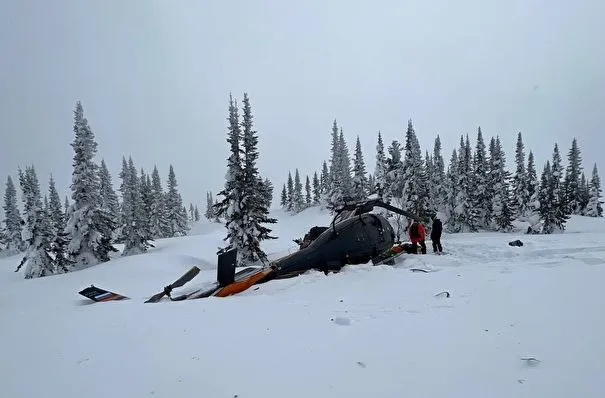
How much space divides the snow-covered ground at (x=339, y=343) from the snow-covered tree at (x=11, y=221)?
74626 mm

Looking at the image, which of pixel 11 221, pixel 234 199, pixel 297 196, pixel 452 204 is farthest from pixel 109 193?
pixel 452 204

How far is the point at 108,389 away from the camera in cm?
342

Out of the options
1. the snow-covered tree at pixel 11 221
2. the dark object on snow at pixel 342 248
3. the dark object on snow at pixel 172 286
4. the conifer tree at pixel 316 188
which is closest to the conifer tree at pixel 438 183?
the conifer tree at pixel 316 188

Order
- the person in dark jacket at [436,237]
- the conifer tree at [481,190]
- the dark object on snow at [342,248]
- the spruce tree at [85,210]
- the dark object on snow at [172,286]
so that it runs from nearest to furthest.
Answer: the dark object on snow at [172,286] < the dark object on snow at [342,248] < the person in dark jacket at [436,237] < the spruce tree at [85,210] < the conifer tree at [481,190]

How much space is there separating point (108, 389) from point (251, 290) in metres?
5.56

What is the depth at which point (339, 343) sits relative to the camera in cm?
436

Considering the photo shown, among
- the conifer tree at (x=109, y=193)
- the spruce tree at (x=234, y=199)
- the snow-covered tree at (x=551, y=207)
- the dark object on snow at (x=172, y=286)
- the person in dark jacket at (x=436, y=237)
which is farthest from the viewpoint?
the conifer tree at (x=109, y=193)

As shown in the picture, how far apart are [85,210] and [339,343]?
28.1 meters

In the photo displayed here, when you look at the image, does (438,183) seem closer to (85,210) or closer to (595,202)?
(595,202)

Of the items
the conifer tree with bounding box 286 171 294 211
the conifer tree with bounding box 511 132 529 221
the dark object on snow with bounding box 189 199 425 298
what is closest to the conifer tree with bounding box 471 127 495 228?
the conifer tree with bounding box 511 132 529 221

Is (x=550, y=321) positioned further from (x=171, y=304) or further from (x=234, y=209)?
(x=234, y=209)

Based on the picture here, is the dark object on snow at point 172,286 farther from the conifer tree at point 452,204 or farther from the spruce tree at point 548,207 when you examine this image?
the spruce tree at point 548,207

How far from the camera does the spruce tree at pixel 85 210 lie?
1047 inches

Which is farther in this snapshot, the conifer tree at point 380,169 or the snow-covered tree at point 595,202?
the snow-covered tree at point 595,202
